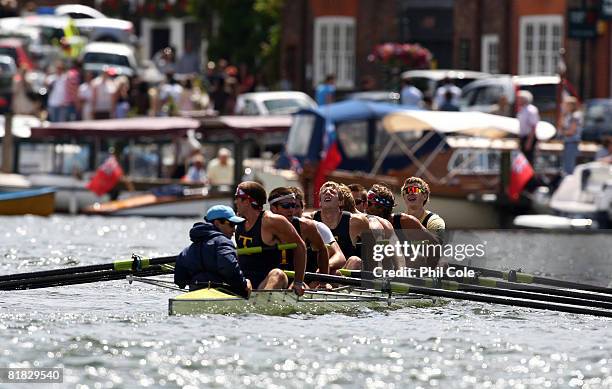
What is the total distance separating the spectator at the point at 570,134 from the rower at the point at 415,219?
16659 millimetres

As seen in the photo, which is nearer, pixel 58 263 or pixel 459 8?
pixel 58 263

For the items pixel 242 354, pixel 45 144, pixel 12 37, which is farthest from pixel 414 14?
pixel 242 354

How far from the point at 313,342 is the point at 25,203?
66.3ft

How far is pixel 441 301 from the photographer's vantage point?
2239cm

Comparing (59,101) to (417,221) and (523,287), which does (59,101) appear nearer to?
(417,221)

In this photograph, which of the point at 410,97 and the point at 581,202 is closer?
the point at 581,202

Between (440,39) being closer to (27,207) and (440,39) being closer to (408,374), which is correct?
(27,207)

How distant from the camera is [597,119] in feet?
146

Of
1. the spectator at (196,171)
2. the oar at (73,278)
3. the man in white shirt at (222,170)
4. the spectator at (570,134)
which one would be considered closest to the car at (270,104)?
the spectator at (196,171)

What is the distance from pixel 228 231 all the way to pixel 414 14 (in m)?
43.5

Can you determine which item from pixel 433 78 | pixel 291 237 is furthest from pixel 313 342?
pixel 433 78

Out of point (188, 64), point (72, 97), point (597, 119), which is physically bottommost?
point (597, 119)

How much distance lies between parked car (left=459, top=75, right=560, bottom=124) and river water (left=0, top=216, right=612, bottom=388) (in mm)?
21200

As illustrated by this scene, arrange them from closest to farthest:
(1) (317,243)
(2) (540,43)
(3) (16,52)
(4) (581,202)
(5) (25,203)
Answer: (1) (317,243)
(4) (581,202)
(5) (25,203)
(3) (16,52)
(2) (540,43)
